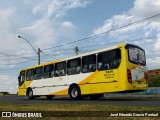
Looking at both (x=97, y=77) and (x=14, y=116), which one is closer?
(x=14, y=116)

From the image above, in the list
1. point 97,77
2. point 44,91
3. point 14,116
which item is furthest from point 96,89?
point 14,116

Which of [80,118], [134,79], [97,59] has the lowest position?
[80,118]

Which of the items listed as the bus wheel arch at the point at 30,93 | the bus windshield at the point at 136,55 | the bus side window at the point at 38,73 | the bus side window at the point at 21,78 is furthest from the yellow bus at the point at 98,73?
the bus side window at the point at 21,78

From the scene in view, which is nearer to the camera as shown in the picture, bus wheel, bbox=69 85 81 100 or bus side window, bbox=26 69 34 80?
bus wheel, bbox=69 85 81 100

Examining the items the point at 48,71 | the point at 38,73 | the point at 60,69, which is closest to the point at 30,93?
the point at 38,73

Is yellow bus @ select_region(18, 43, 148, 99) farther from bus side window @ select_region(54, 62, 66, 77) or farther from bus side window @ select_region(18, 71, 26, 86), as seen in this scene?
bus side window @ select_region(18, 71, 26, 86)

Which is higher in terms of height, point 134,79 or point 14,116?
point 134,79

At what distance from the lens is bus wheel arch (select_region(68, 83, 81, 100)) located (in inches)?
901

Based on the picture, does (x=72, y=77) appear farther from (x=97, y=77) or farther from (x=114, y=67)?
(x=114, y=67)

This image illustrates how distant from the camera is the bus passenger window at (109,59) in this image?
64.9 feet

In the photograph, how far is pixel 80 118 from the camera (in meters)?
10.3

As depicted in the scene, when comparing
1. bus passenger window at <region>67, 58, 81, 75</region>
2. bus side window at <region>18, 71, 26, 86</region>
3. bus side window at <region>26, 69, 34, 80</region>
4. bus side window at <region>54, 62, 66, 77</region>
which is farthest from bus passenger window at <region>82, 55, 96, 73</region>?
bus side window at <region>18, 71, 26, 86</region>

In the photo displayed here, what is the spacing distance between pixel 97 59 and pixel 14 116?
10946 mm

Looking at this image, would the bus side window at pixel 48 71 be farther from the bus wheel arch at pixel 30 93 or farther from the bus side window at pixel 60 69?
the bus wheel arch at pixel 30 93
